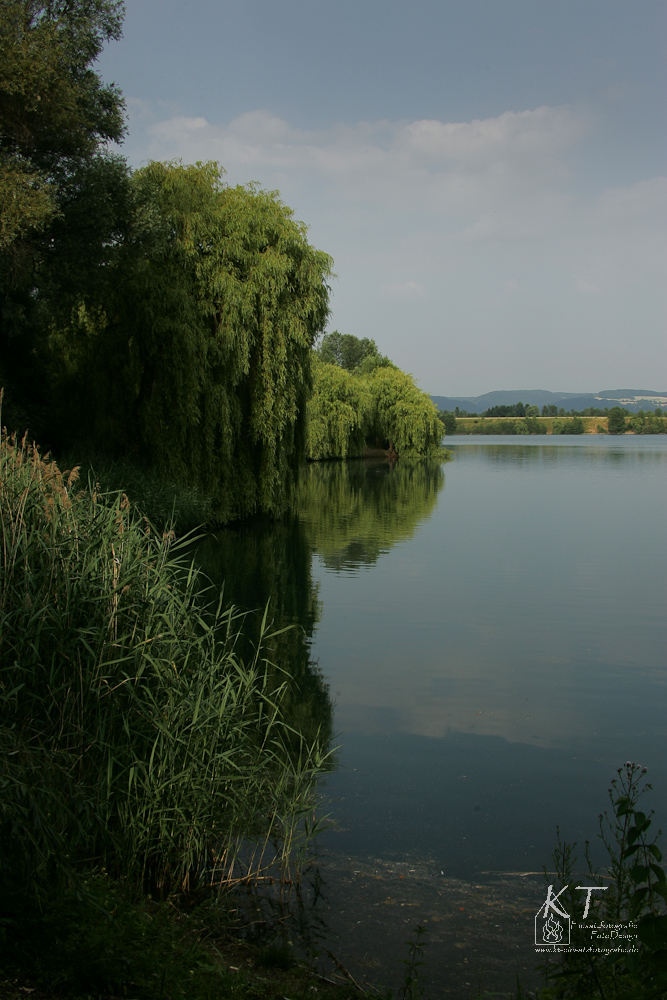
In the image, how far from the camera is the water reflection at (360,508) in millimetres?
16141

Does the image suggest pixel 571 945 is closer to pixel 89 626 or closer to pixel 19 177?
pixel 89 626

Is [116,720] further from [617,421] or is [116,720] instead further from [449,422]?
[617,421]

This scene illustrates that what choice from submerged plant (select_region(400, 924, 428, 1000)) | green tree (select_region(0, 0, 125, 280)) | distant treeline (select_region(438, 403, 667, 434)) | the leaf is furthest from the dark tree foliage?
distant treeline (select_region(438, 403, 667, 434))

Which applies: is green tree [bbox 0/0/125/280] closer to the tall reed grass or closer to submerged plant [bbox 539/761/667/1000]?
the tall reed grass

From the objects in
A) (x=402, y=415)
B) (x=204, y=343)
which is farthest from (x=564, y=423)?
(x=204, y=343)

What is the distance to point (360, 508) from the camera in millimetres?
23312

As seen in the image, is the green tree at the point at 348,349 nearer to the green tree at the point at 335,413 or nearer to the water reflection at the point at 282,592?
the green tree at the point at 335,413

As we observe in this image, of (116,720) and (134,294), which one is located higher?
(134,294)

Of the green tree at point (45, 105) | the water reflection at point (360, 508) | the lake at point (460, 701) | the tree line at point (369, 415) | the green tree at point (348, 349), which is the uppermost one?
the green tree at point (348, 349)

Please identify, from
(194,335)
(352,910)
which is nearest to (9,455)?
(352,910)

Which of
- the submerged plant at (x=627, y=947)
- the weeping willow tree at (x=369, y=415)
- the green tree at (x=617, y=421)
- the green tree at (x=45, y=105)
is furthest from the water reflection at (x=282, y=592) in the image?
the green tree at (x=617, y=421)

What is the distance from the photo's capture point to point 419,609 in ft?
36.0

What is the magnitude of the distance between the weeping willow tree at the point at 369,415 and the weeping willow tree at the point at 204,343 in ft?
77.8

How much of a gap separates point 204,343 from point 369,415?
104ft
